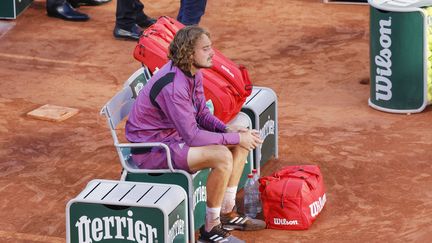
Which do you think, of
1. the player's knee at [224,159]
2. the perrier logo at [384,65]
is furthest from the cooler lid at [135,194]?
the perrier logo at [384,65]

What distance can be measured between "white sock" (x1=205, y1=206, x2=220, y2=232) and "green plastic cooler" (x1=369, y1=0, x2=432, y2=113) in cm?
346

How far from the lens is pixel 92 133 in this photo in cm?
1129

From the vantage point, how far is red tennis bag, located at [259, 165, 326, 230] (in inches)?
355

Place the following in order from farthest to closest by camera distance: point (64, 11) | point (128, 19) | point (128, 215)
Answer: point (64, 11) → point (128, 19) → point (128, 215)

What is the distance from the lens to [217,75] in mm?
9836

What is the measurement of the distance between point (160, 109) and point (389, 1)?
12.2ft

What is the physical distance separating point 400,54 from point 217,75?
2.41 metres

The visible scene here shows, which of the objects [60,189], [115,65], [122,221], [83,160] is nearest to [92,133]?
[83,160]

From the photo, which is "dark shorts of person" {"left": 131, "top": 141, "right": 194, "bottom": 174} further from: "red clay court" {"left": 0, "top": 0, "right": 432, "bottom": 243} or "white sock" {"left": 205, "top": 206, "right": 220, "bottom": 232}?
"red clay court" {"left": 0, "top": 0, "right": 432, "bottom": 243}

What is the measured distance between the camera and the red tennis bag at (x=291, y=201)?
9.02 metres

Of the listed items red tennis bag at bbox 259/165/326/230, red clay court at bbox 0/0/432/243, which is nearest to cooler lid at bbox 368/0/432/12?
red clay court at bbox 0/0/432/243

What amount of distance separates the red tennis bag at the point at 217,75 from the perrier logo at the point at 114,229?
169 cm

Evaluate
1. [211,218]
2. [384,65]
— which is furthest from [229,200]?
[384,65]

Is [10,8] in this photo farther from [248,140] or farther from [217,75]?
[248,140]
